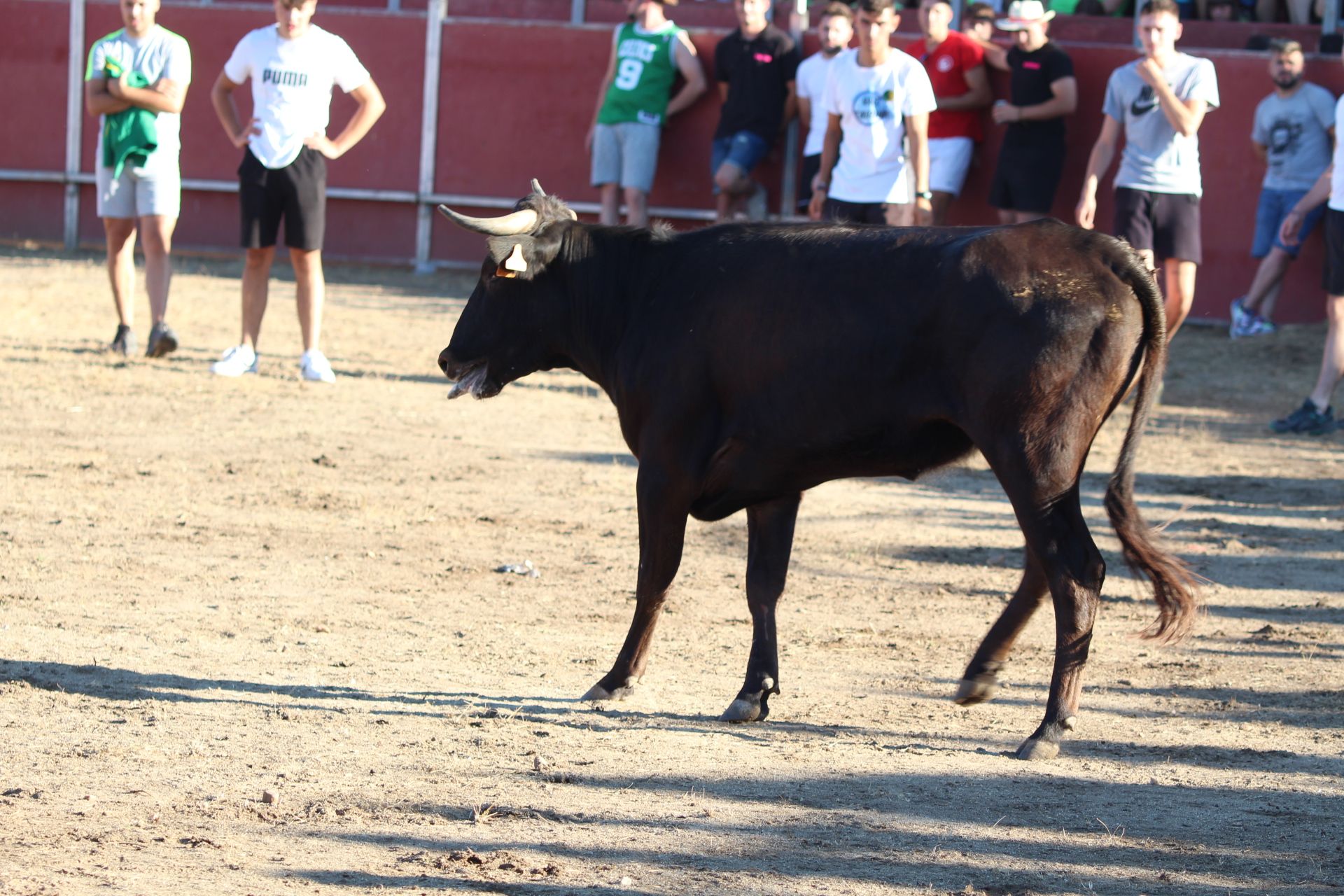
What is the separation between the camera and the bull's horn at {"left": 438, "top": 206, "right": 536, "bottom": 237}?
5137 millimetres

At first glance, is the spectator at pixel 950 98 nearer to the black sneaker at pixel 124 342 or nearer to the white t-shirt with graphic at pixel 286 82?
the white t-shirt with graphic at pixel 286 82

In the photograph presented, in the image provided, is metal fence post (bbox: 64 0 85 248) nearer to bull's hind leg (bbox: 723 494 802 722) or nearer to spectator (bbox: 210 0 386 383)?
spectator (bbox: 210 0 386 383)

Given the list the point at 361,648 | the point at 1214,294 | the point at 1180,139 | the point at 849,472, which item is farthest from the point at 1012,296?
the point at 1214,294

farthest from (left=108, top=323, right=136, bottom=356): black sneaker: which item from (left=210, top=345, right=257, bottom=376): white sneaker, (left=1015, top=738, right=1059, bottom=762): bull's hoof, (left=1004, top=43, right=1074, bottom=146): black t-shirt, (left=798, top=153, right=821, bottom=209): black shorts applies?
(left=1015, top=738, right=1059, bottom=762): bull's hoof

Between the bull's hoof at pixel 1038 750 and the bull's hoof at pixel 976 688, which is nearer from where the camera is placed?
the bull's hoof at pixel 1038 750

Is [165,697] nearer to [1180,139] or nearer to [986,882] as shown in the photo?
[986,882]

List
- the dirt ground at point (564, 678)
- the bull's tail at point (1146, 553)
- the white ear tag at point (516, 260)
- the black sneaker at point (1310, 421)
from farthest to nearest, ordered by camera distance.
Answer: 1. the black sneaker at point (1310, 421)
2. the white ear tag at point (516, 260)
3. the bull's tail at point (1146, 553)
4. the dirt ground at point (564, 678)

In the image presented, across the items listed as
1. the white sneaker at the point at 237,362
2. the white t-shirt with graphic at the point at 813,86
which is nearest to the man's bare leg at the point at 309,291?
the white sneaker at the point at 237,362

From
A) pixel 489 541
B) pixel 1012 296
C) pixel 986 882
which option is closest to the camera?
pixel 986 882

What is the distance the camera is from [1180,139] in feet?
35.4

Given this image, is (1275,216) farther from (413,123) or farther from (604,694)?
(604,694)

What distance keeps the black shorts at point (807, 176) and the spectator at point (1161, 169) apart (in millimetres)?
3042

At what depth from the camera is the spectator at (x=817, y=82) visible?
1305 centimetres

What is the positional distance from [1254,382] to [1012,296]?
27.1 ft
